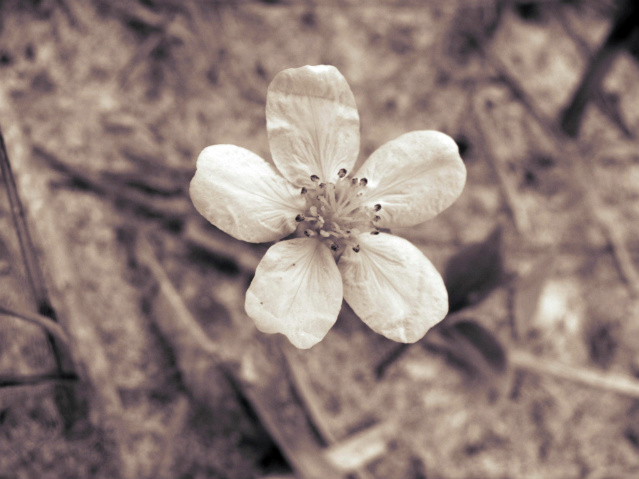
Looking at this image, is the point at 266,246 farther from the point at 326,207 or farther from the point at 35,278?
the point at 35,278

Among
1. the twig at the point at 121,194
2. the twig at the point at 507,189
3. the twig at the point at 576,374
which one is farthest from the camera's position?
the twig at the point at 507,189

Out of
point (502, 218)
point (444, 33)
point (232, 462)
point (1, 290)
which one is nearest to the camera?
point (1, 290)

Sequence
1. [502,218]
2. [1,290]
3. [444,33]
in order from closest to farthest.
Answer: [1,290], [502,218], [444,33]

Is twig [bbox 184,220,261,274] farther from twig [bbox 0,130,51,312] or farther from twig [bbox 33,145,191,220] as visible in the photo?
twig [bbox 0,130,51,312]

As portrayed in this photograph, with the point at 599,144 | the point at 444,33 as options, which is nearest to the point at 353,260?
the point at 444,33

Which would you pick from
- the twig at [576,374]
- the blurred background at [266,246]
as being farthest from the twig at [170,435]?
the twig at [576,374]

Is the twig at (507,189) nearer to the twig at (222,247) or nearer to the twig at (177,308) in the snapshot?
the twig at (222,247)

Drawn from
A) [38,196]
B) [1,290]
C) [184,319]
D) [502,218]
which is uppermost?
[38,196]

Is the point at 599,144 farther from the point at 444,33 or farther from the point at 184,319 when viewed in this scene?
the point at 184,319
